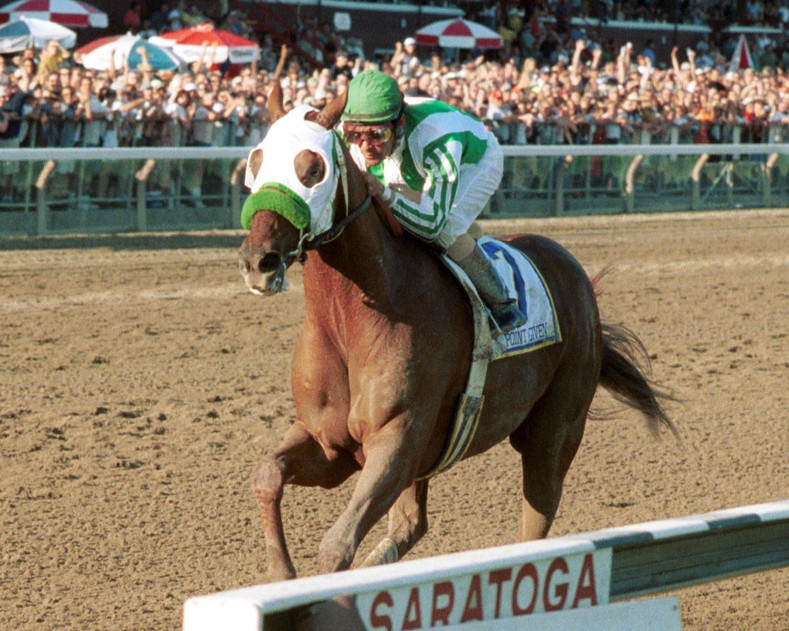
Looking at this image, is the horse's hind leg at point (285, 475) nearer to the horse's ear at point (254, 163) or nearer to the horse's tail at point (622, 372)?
the horse's ear at point (254, 163)

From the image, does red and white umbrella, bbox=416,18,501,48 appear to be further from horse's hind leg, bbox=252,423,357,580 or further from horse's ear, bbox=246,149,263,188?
horse's ear, bbox=246,149,263,188

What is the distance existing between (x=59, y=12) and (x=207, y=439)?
13873mm

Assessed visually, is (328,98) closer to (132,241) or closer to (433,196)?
(132,241)

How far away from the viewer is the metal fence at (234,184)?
10.8 metres

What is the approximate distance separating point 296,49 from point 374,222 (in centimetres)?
1994

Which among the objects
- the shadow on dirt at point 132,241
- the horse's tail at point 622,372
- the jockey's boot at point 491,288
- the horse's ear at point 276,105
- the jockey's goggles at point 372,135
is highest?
the horse's ear at point 276,105

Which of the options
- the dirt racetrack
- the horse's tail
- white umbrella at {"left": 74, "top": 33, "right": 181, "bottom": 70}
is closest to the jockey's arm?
the dirt racetrack

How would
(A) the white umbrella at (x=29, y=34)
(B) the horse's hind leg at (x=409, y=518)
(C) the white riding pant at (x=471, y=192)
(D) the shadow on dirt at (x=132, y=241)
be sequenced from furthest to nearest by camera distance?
(A) the white umbrella at (x=29, y=34) < (D) the shadow on dirt at (x=132, y=241) < (B) the horse's hind leg at (x=409, y=518) < (C) the white riding pant at (x=471, y=192)

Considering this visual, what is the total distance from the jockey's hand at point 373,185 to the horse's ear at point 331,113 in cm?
22

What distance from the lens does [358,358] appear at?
3.57 meters

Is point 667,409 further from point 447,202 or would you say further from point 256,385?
point 447,202

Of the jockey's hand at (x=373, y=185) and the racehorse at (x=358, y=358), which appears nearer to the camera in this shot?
the racehorse at (x=358, y=358)

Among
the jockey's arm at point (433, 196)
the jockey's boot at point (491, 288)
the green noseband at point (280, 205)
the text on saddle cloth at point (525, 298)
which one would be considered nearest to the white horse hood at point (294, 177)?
the green noseband at point (280, 205)

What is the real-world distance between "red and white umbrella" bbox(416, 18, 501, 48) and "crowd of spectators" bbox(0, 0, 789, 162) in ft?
1.41
